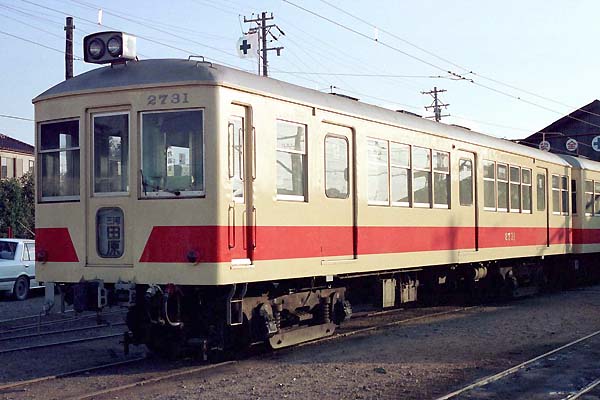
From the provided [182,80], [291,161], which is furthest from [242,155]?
[182,80]

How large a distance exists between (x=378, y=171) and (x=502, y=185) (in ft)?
18.5

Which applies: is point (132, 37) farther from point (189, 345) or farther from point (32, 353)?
point (32, 353)

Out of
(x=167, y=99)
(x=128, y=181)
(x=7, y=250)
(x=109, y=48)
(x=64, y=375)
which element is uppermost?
(x=109, y=48)

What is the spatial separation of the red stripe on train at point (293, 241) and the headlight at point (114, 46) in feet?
7.54

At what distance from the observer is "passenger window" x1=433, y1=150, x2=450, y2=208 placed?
1385 centimetres

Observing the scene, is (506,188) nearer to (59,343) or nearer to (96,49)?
(59,343)

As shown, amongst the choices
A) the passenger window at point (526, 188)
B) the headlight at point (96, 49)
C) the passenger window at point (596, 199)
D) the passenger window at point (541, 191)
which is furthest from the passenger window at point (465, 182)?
the passenger window at point (596, 199)

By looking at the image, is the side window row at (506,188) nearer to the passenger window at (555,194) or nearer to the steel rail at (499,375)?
the passenger window at (555,194)

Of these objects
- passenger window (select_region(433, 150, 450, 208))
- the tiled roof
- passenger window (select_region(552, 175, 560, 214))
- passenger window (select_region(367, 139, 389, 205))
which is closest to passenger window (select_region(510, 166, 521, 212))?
passenger window (select_region(552, 175, 560, 214))

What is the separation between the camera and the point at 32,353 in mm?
11086

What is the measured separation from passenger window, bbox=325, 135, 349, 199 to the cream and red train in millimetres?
26

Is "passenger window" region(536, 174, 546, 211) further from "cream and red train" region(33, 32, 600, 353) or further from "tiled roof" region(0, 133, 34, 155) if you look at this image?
"tiled roof" region(0, 133, 34, 155)

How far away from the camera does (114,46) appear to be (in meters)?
9.83

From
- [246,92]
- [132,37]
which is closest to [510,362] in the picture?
[246,92]
